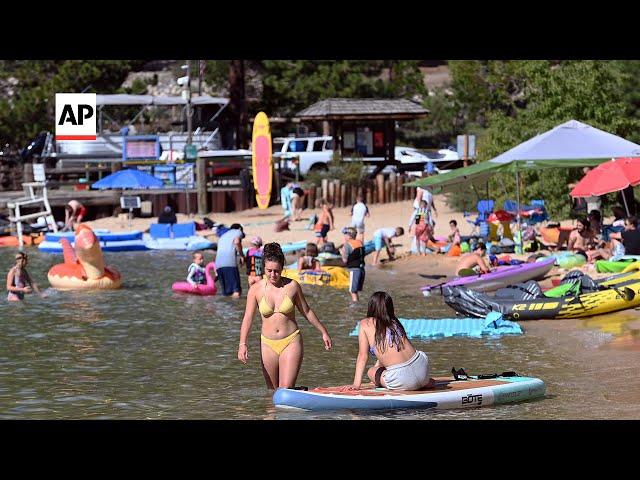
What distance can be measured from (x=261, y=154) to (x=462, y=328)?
51.2 feet

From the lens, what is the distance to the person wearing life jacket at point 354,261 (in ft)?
67.6

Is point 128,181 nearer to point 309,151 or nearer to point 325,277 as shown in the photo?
point 309,151

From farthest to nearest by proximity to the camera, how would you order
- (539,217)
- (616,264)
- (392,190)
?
(392,190)
(539,217)
(616,264)

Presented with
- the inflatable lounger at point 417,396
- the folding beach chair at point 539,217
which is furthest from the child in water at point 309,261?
the inflatable lounger at point 417,396

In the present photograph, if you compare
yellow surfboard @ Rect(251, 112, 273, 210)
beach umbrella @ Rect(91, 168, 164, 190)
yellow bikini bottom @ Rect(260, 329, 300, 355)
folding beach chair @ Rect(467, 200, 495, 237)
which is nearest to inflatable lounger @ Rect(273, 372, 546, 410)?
yellow bikini bottom @ Rect(260, 329, 300, 355)

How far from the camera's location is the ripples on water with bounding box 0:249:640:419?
12219 millimetres

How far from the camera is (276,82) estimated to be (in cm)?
4581

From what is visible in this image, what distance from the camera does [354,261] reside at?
21.2 meters

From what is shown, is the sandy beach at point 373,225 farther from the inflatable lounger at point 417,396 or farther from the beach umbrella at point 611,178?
the inflatable lounger at point 417,396

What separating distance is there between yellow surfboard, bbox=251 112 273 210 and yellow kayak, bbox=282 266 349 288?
27.8ft

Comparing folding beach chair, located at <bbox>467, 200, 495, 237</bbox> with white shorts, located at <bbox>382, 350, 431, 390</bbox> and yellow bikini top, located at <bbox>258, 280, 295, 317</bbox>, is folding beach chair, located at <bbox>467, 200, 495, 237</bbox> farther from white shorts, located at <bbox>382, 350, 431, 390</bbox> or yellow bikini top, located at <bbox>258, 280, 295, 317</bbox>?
yellow bikini top, located at <bbox>258, 280, 295, 317</bbox>

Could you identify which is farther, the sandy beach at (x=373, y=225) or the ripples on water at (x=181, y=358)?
the sandy beach at (x=373, y=225)

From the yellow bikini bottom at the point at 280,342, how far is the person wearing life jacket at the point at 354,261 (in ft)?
31.9

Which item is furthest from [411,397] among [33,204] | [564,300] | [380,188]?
[380,188]
